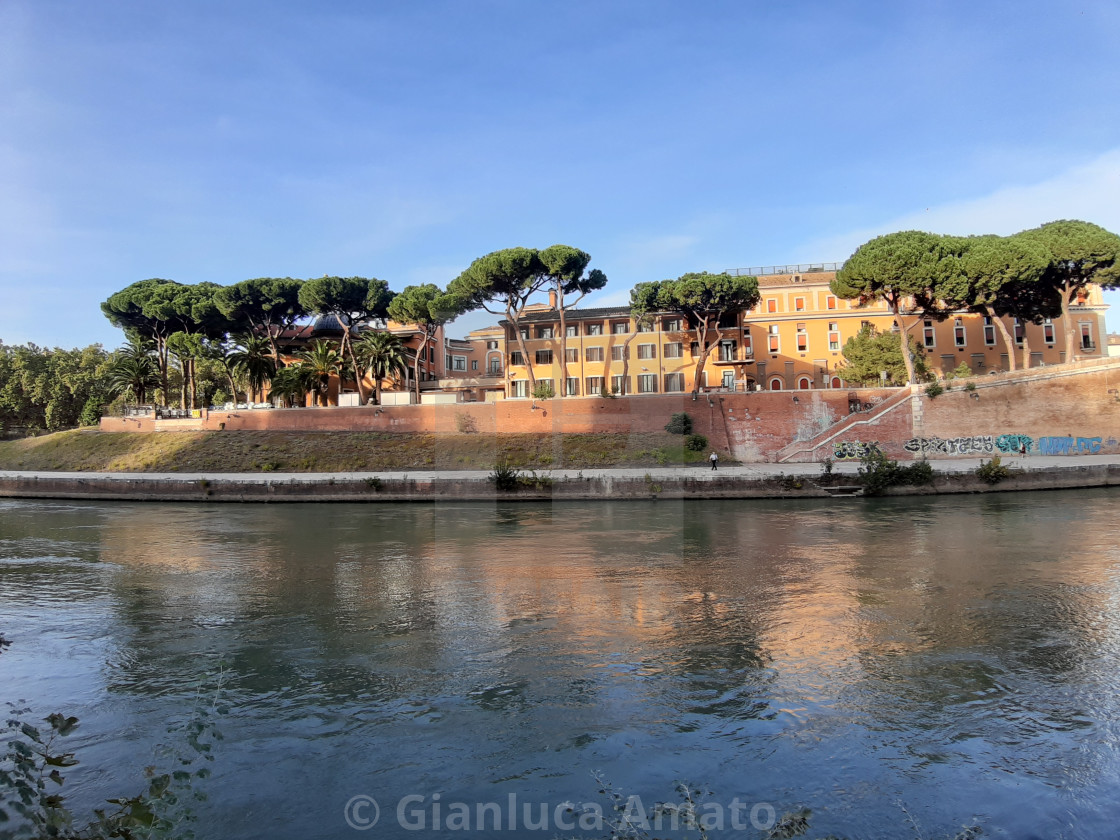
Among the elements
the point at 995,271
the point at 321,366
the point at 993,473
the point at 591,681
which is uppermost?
the point at 995,271

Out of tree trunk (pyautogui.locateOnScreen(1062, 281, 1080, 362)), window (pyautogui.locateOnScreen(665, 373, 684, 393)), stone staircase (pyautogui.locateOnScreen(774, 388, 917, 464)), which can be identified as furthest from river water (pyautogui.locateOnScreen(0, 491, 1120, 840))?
window (pyautogui.locateOnScreen(665, 373, 684, 393))

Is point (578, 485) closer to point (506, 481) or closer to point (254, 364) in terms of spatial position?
point (506, 481)

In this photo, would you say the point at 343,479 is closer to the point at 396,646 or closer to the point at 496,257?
the point at 496,257

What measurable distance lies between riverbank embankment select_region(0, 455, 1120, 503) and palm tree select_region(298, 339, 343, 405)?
1444cm

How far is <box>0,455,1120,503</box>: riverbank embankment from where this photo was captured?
27.3 m

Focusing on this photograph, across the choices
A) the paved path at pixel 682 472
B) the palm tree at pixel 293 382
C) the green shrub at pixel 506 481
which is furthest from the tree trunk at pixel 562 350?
the green shrub at pixel 506 481

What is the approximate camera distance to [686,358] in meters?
50.0

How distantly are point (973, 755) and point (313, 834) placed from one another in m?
5.40

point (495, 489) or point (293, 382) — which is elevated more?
point (293, 382)

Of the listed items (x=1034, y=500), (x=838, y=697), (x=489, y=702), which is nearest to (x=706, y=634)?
(x=838, y=697)

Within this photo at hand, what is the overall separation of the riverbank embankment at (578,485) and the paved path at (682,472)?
5 cm

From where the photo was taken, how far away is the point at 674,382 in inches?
1959

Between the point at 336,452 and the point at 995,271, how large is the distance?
36.1m

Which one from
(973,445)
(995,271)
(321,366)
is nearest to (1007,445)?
(973,445)
